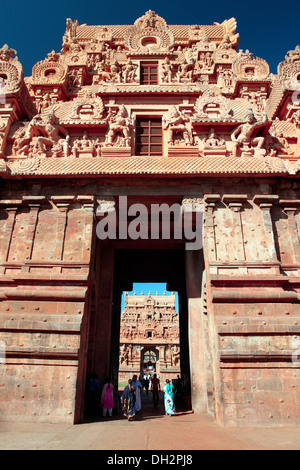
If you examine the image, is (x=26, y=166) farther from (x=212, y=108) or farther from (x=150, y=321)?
(x=150, y=321)

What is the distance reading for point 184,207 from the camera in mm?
9906

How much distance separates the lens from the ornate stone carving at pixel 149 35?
1499cm

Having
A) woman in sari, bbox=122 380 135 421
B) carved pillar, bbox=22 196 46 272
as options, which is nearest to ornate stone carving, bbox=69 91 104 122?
carved pillar, bbox=22 196 46 272

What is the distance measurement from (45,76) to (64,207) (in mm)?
7484

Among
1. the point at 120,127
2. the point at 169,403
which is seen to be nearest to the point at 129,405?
the point at 169,403

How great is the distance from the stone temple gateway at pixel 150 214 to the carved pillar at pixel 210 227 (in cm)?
3

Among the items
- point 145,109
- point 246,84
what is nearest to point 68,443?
point 145,109

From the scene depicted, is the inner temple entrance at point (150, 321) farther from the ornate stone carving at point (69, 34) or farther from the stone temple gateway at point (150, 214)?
the ornate stone carving at point (69, 34)

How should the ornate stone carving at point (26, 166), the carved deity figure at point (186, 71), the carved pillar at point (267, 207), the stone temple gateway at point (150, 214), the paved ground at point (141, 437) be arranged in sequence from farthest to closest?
the carved deity figure at point (186, 71) < the ornate stone carving at point (26, 166) < the carved pillar at point (267, 207) < the stone temple gateway at point (150, 214) < the paved ground at point (141, 437)

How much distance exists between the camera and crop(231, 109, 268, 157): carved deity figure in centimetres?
1114

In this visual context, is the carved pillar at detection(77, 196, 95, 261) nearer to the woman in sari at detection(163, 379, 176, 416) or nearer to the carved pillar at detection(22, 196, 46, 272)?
the carved pillar at detection(22, 196, 46, 272)

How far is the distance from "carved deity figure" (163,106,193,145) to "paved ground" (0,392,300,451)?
29.4ft

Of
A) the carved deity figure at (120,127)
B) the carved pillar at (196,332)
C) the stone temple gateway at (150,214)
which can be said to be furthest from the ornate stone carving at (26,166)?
the carved pillar at (196,332)

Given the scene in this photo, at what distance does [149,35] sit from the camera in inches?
602
